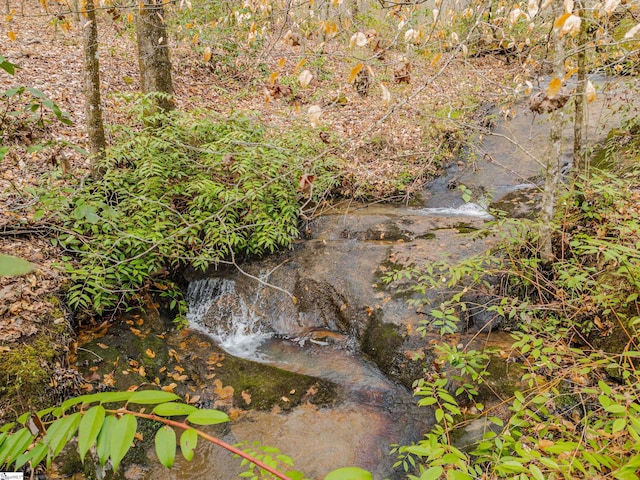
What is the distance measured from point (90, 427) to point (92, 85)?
5828mm

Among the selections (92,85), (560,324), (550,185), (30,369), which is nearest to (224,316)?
(30,369)

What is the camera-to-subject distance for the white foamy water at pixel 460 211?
751cm

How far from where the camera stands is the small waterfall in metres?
5.60

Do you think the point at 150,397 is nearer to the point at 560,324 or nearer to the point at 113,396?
the point at 113,396

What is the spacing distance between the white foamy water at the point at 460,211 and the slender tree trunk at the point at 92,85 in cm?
569

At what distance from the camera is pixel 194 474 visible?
362 centimetres

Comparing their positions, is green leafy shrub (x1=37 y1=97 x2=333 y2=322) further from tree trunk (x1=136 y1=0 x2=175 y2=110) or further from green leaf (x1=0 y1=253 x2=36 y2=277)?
green leaf (x1=0 y1=253 x2=36 y2=277)

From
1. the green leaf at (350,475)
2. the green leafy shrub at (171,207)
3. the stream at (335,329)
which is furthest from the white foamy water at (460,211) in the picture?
the green leaf at (350,475)

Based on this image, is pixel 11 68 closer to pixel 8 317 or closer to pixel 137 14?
pixel 8 317

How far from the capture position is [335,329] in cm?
551

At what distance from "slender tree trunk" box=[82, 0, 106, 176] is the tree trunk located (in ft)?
3.13

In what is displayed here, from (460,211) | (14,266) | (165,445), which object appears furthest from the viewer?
(460,211)

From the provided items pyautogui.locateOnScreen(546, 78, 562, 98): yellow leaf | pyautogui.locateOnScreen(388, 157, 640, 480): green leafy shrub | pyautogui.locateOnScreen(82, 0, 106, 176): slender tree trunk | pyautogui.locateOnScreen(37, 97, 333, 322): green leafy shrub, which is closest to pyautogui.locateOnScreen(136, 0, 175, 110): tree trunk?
pyautogui.locateOnScreen(37, 97, 333, 322): green leafy shrub

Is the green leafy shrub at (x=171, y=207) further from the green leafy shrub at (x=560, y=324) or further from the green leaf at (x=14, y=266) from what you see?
the green leaf at (x=14, y=266)
